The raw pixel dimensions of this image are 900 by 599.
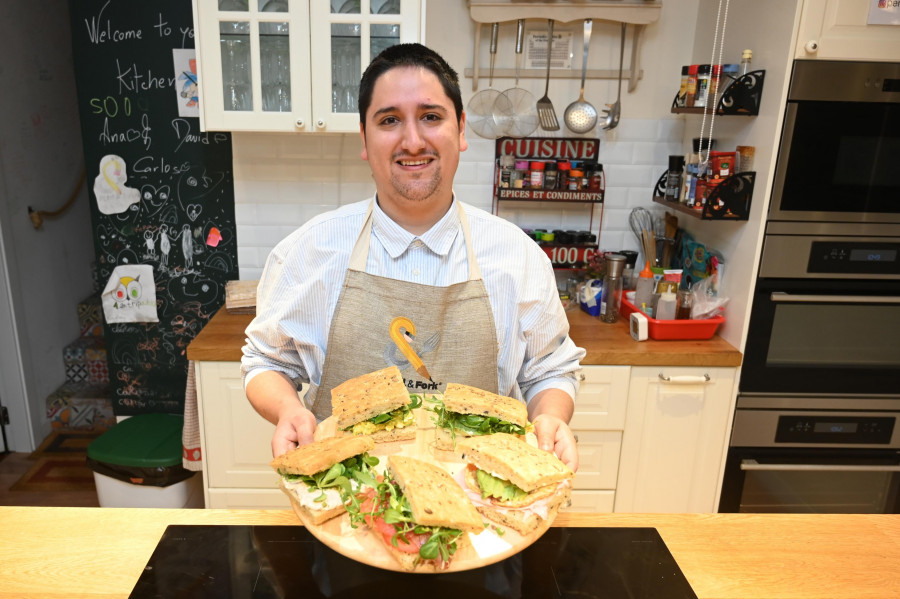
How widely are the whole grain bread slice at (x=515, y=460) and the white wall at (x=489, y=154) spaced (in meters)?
1.97

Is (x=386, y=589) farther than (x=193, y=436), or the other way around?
(x=193, y=436)

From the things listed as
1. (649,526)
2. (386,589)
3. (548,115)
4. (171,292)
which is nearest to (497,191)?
(548,115)

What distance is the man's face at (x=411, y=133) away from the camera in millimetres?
1577

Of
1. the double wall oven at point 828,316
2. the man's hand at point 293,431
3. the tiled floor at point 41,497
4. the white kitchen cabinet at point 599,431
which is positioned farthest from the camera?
the tiled floor at point 41,497

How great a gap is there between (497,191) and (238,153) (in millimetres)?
1222

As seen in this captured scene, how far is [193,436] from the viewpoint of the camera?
2.77 m

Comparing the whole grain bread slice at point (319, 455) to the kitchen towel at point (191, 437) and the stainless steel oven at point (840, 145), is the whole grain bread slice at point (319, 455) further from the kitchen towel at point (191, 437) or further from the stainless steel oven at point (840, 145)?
the stainless steel oven at point (840, 145)

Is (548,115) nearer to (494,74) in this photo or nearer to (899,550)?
(494,74)

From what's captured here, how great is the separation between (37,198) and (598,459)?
11.1 ft

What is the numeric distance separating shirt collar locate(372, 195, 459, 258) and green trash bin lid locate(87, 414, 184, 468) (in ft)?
5.59

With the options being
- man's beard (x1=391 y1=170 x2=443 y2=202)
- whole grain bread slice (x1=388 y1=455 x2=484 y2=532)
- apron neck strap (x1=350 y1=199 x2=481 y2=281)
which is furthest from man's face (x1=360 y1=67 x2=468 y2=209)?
whole grain bread slice (x1=388 y1=455 x2=484 y2=532)

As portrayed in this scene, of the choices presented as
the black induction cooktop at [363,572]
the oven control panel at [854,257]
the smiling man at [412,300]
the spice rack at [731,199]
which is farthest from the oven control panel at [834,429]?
the black induction cooktop at [363,572]

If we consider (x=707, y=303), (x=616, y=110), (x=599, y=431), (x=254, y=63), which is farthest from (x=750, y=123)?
(x=254, y=63)

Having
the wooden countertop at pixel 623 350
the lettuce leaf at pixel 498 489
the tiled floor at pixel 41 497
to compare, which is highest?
the lettuce leaf at pixel 498 489
